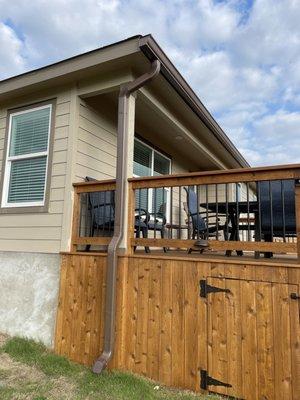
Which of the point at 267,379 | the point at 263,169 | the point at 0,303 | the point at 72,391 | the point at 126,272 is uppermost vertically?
the point at 263,169

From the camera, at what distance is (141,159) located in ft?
19.0

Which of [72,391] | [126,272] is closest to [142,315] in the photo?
[126,272]

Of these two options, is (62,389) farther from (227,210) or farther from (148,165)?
→ (148,165)

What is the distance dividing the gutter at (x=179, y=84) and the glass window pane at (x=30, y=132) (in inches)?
71.0

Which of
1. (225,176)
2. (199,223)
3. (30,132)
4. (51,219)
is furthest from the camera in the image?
(30,132)

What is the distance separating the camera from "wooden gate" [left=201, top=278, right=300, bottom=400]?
2650 mm

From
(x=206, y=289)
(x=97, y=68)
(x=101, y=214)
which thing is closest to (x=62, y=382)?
(x=206, y=289)

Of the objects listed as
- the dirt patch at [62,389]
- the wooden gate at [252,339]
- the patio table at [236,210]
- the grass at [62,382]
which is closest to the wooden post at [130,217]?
the patio table at [236,210]

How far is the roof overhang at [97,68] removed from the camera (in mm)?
3553

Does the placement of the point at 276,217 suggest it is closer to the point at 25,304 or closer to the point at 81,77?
the point at 81,77

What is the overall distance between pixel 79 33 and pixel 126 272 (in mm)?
7722

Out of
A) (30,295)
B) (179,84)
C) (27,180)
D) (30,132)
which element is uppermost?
(179,84)

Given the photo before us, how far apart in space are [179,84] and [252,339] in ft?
10.3

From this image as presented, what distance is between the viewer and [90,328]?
140 inches
